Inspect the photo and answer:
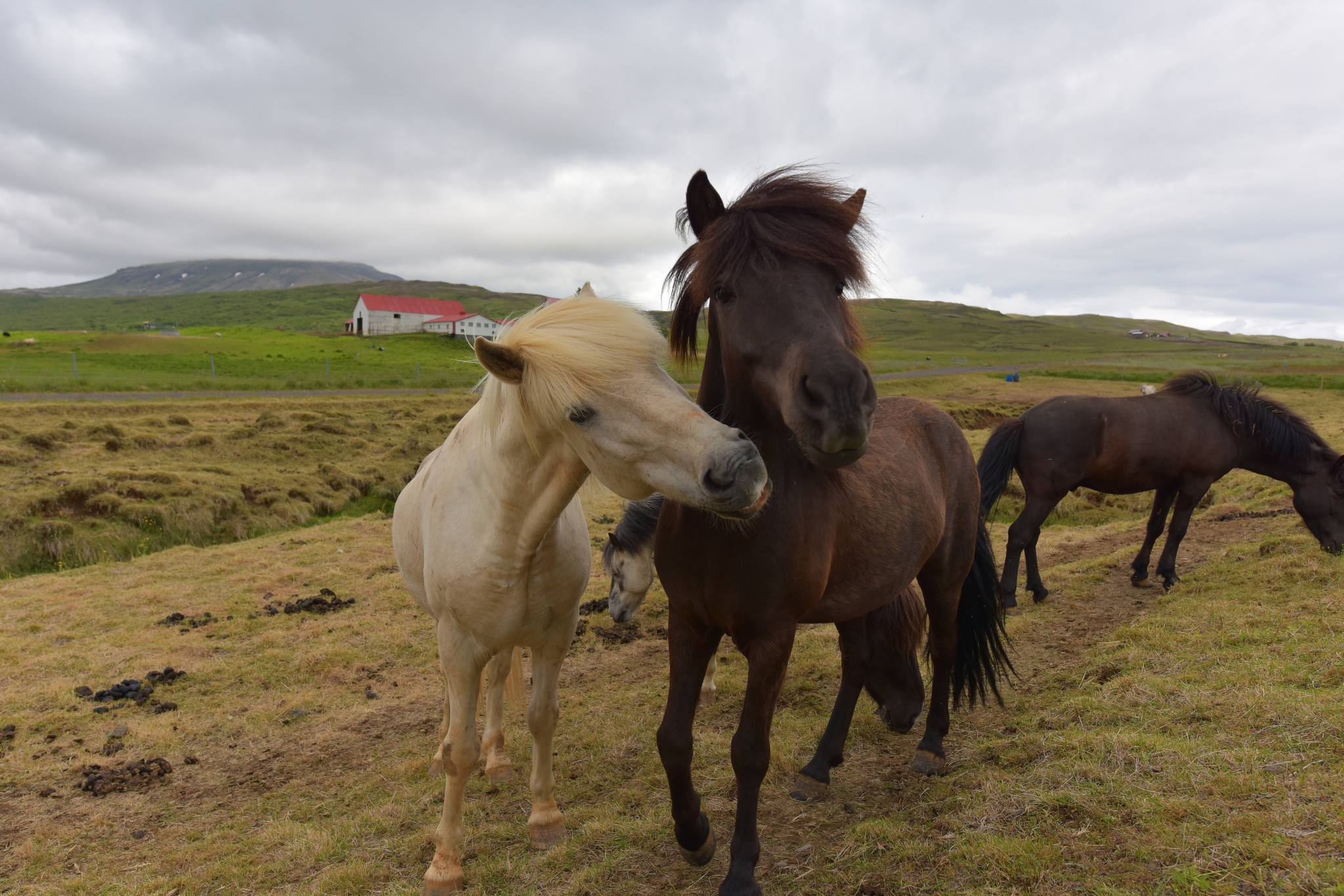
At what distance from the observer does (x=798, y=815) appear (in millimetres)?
3705

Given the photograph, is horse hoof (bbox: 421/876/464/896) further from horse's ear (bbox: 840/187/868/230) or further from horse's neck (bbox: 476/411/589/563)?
horse's ear (bbox: 840/187/868/230)

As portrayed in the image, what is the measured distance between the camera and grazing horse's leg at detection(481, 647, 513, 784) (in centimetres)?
453

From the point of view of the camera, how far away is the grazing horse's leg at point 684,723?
3.04 m

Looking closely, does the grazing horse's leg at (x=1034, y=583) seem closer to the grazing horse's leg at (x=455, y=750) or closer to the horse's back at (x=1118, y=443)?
the horse's back at (x=1118, y=443)

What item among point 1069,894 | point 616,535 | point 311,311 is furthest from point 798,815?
point 311,311

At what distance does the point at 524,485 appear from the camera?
3047 millimetres

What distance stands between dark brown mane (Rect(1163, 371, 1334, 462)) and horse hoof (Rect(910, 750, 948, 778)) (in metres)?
7.27

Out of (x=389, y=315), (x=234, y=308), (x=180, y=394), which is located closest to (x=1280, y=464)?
(x=180, y=394)

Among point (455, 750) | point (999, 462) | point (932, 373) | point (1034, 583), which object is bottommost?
point (1034, 583)

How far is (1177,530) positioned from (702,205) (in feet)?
26.7

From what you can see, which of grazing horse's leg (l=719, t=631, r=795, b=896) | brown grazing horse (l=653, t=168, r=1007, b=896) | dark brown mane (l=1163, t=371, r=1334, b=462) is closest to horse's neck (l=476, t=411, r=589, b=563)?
brown grazing horse (l=653, t=168, r=1007, b=896)

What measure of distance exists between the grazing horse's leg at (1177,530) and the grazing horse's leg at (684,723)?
274 inches

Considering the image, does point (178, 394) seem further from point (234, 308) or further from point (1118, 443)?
point (234, 308)

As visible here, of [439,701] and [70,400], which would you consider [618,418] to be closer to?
[439,701]
